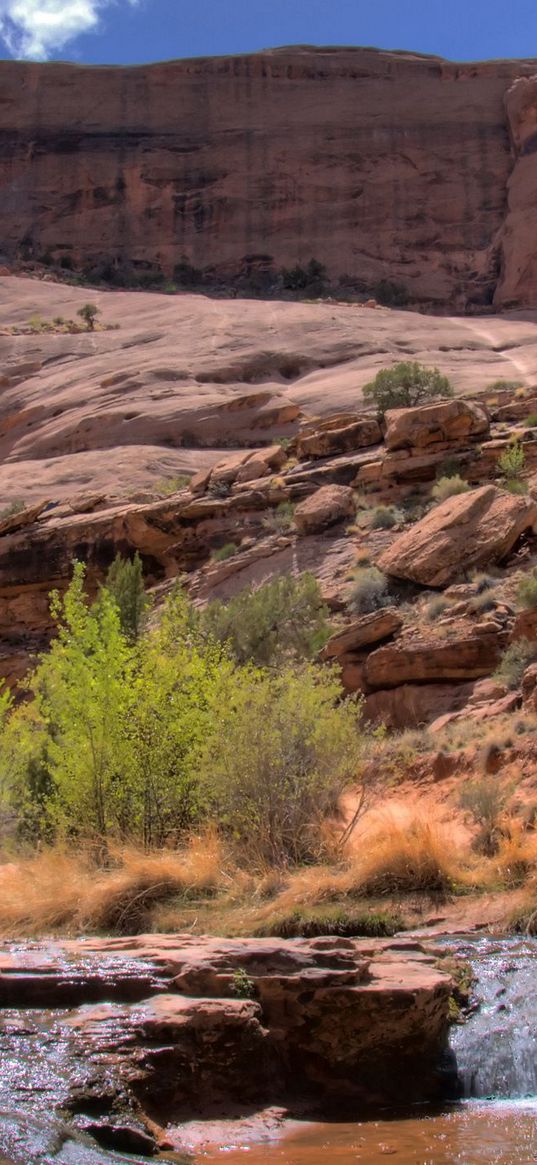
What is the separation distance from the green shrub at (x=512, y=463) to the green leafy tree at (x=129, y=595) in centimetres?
900

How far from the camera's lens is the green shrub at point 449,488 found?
2467cm

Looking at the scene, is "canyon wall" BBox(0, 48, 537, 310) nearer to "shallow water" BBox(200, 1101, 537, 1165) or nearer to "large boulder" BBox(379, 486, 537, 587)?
"large boulder" BBox(379, 486, 537, 587)

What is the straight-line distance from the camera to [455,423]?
2698 cm

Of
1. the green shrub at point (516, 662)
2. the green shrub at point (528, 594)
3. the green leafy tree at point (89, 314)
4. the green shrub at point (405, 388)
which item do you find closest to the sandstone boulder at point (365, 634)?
the green shrub at point (528, 594)

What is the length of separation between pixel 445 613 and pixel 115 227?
55692mm

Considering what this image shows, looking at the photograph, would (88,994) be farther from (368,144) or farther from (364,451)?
(368,144)

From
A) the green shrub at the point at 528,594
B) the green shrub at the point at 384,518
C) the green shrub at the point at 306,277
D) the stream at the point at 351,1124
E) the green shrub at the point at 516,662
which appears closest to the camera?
the stream at the point at 351,1124

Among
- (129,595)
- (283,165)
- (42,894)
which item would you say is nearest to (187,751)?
(42,894)

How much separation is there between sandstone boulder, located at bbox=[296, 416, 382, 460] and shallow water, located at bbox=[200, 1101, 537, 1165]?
24.3 meters

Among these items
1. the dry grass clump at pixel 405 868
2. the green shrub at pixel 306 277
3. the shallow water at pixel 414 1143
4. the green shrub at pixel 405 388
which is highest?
the green shrub at pixel 306 277

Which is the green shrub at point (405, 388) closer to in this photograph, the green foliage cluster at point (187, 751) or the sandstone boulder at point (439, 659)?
the sandstone boulder at point (439, 659)

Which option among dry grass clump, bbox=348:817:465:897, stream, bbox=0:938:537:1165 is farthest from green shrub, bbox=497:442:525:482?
stream, bbox=0:938:537:1165

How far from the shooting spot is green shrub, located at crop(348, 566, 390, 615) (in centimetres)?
2200

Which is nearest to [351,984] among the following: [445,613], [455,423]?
[445,613]
